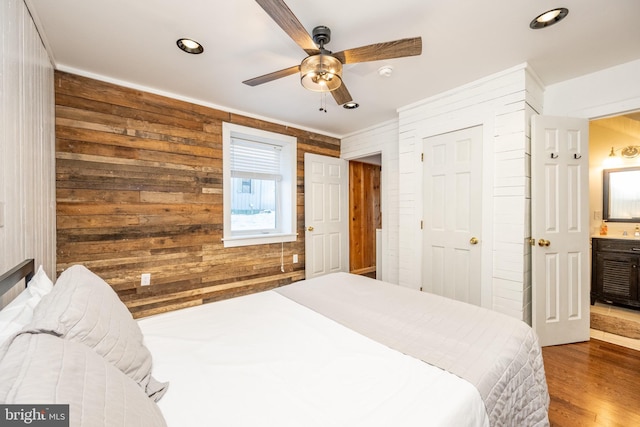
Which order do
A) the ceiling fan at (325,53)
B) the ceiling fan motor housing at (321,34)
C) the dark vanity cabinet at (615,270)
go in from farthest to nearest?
the dark vanity cabinet at (615,270) → the ceiling fan motor housing at (321,34) → the ceiling fan at (325,53)

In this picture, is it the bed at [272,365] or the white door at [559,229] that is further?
the white door at [559,229]

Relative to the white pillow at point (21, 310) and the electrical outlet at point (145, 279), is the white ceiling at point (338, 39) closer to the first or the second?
the white pillow at point (21, 310)

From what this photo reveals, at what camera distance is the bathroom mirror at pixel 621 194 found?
11.1 ft

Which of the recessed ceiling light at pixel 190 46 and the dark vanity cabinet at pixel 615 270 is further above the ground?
the recessed ceiling light at pixel 190 46

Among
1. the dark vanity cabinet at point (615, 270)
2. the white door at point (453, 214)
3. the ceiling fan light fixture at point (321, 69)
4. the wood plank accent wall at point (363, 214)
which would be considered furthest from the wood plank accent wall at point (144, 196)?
the dark vanity cabinet at point (615, 270)

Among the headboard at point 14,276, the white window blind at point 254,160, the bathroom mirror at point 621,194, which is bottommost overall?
the headboard at point 14,276

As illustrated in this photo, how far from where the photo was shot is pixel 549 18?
67.6 inches

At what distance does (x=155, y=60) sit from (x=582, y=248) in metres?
4.23

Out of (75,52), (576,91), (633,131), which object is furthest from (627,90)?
(75,52)

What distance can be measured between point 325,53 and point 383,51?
14.4 inches

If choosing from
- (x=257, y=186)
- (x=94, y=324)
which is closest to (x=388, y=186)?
(x=257, y=186)

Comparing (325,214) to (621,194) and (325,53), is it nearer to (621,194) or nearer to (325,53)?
(325,53)

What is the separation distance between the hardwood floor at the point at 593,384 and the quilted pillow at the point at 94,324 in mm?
2249

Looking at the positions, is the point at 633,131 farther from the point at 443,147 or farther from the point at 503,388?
the point at 503,388
